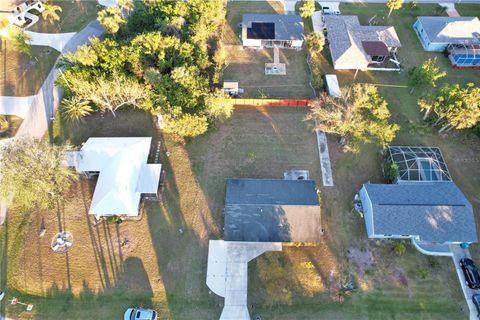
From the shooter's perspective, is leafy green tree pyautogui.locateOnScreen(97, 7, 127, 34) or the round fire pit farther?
leafy green tree pyautogui.locateOnScreen(97, 7, 127, 34)

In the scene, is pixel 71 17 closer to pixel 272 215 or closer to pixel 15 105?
pixel 15 105

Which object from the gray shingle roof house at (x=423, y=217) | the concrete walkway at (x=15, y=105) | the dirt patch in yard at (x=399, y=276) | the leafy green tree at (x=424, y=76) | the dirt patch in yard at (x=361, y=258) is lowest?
the dirt patch in yard at (x=399, y=276)

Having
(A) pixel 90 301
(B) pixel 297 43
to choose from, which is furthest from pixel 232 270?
(B) pixel 297 43

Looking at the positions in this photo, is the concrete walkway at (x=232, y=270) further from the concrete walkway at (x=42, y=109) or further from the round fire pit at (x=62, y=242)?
the concrete walkway at (x=42, y=109)

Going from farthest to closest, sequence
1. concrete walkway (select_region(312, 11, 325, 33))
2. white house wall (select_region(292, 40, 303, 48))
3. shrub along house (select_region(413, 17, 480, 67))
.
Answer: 1. concrete walkway (select_region(312, 11, 325, 33))
2. white house wall (select_region(292, 40, 303, 48))
3. shrub along house (select_region(413, 17, 480, 67))

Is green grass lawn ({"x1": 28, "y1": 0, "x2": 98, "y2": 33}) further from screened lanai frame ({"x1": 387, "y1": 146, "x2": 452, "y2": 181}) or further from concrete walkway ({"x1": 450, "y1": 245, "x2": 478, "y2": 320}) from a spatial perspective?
concrete walkway ({"x1": 450, "y1": 245, "x2": 478, "y2": 320})

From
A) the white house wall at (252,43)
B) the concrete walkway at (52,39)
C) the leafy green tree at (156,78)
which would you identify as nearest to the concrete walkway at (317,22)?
the white house wall at (252,43)

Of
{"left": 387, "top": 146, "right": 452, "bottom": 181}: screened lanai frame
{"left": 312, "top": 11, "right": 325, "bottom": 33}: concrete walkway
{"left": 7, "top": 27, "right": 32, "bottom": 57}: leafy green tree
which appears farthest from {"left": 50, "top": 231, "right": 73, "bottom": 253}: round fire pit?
{"left": 312, "top": 11, "right": 325, "bottom": 33}: concrete walkway

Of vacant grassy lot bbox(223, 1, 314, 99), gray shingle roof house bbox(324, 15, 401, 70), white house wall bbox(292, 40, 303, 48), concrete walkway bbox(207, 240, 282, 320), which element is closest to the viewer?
concrete walkway bbox(207, 240, 282, 320)
